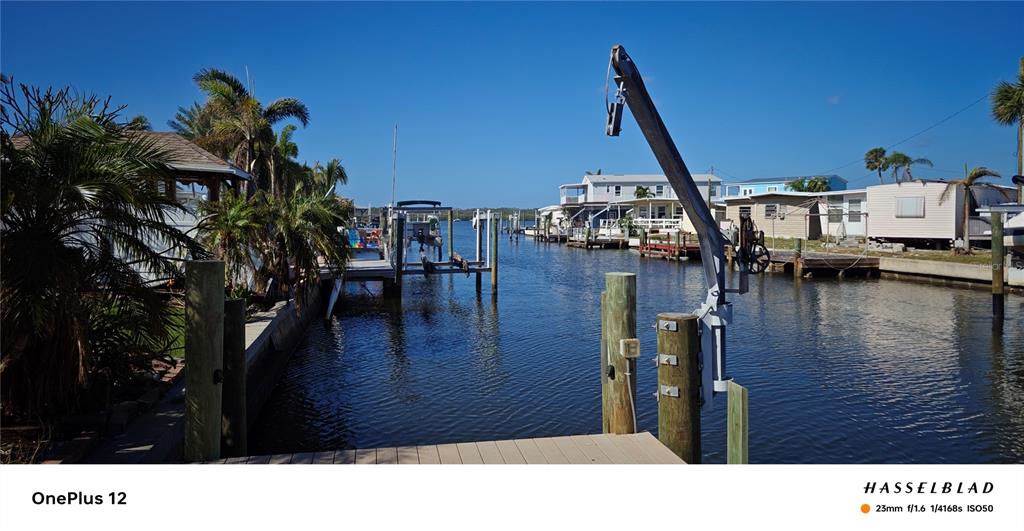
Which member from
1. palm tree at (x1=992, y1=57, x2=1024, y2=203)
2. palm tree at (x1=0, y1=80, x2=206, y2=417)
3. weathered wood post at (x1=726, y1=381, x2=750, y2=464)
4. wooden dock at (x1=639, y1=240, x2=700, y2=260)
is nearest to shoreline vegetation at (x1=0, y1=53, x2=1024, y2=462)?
palm tree at (x1=0, y1=80, x2=206, y2=417)

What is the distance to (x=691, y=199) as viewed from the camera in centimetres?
819

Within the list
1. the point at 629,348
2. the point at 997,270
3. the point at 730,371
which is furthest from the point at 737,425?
→ the point at 997,270

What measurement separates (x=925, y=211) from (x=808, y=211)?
10.6m

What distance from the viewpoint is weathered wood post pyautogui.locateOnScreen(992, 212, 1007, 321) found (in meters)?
21.0

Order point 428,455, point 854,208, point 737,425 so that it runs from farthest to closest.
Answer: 1. point 854,208
2. point 428,455
3. point 737,425

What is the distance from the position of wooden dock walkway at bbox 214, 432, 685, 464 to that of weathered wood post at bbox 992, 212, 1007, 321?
59.9ft

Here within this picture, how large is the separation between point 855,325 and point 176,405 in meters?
18.9

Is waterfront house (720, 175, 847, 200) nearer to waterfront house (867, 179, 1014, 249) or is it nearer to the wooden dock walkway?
waterfront house (867, 179, 1014, 249)

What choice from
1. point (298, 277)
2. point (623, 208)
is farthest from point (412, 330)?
point (623, 208)

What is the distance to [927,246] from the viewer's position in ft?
134

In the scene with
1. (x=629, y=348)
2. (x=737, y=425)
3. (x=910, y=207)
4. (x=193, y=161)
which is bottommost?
(x=737, y=425)

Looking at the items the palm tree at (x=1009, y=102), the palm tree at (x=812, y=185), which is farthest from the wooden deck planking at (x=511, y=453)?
the palm tree at (x=812, y=185)

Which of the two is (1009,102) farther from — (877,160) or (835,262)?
(877,160)
